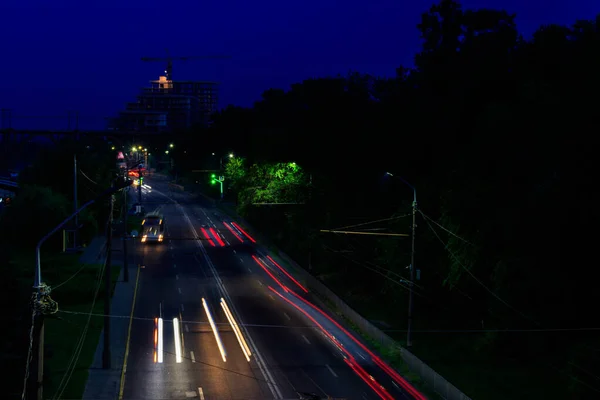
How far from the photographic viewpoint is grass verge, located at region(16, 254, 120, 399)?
2312 centimetres

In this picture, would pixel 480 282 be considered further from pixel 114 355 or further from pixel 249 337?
pixel 114 355

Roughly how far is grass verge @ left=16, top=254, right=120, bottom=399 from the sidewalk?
11.5 inches

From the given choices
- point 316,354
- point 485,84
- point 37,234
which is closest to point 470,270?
point 316,354

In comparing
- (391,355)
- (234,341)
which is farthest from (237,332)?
(391,355)

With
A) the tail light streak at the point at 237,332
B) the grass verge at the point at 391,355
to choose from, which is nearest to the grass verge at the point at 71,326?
the tail light streak at the point at 237,332

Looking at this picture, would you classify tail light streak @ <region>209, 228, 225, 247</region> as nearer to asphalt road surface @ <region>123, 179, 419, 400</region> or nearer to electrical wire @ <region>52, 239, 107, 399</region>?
asphalt road surface @ <region>123, 179, 419, 400</region>

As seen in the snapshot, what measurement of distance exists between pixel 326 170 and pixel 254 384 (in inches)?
1297

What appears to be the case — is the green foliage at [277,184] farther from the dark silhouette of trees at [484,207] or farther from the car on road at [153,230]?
the car on road at [153,230]

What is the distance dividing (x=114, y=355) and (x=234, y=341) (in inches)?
210

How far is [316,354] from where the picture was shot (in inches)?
1100

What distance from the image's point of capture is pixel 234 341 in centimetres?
2969

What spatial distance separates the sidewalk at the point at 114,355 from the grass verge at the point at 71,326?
0.29 meters

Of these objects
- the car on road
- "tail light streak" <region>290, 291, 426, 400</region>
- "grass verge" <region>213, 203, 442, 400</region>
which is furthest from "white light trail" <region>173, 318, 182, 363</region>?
the car on road

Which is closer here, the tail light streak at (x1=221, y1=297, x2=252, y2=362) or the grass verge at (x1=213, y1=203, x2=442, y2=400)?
the grass verge at (x1=213, y1=203, x2=442, y2=400)
